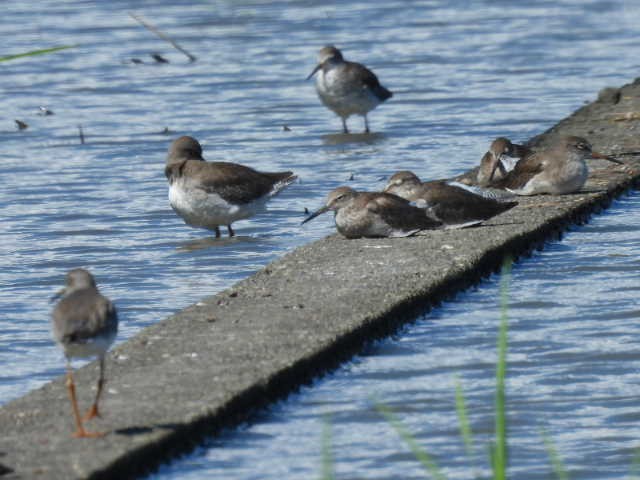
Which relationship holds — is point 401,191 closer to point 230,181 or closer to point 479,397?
point 230,181

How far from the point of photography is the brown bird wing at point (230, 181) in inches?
483

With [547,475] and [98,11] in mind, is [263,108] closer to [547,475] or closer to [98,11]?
[98,11]

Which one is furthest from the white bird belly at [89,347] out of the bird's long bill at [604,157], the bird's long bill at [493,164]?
the bird's long bill at [604,157]

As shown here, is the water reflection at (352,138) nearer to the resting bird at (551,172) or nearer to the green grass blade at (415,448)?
the resting bird at (551,172)

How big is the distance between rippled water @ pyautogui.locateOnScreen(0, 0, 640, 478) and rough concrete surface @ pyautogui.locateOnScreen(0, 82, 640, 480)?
16cm

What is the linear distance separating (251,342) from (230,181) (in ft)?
15.1

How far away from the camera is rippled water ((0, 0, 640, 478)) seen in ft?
24.6

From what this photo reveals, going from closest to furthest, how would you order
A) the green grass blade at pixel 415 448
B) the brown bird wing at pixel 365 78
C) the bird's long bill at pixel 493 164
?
the green grass blade at pixel 415 448, the bird's long bill at pixel 493 164, the brown bird wing at pixel 365 78

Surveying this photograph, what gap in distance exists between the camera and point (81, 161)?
1705 centimetres

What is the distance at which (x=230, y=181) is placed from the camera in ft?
40.5

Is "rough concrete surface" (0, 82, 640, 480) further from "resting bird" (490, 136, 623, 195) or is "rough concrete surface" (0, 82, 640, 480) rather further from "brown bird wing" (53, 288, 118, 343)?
"brown bird wing" (53, 288, 118, 343)

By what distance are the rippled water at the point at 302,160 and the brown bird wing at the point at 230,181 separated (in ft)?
1.38

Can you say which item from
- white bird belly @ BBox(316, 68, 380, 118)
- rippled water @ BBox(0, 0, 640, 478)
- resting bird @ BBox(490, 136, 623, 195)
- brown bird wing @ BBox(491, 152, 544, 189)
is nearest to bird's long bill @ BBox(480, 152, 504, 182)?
resting bird @ BBox(490, 136, 623, 195)

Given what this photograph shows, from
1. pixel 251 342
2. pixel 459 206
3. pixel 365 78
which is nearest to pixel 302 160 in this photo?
pixel 365 78
